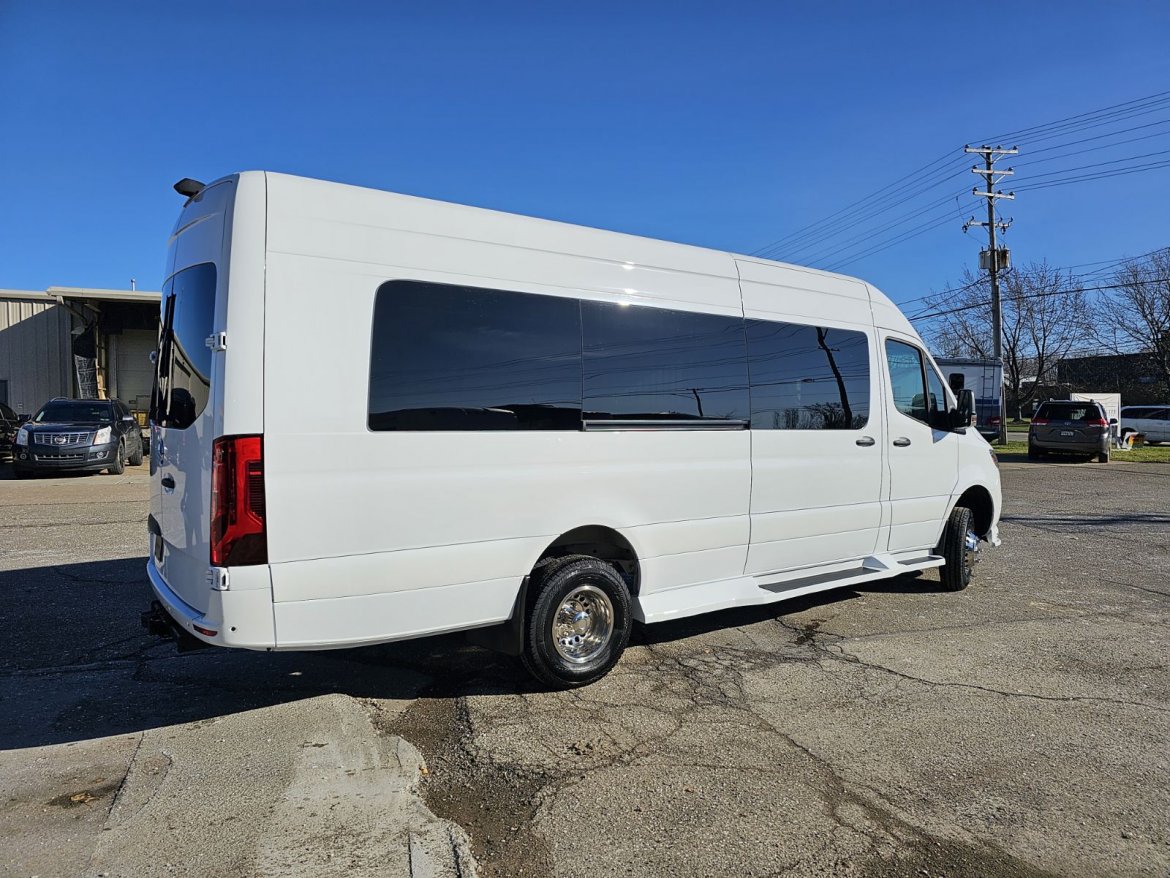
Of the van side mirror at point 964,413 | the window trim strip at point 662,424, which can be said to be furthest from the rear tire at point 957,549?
the window trim strip at point 662,424

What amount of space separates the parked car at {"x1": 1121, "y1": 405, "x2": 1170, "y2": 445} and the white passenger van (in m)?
35.8

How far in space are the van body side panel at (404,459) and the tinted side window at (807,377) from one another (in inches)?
41.2

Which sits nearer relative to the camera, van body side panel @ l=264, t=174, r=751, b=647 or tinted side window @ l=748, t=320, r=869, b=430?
van body side panel @ l=264, t=174, r=751, b=647

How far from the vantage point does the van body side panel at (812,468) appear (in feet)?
18.6

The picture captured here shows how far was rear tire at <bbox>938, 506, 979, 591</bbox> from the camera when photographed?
7.26 meters

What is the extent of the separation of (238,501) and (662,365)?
8.67ft

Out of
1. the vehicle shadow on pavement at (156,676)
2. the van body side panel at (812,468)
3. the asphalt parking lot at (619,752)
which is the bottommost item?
the asphalt parking lot at (619,752)

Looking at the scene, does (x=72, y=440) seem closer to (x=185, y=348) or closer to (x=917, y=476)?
(x=185, y=348)

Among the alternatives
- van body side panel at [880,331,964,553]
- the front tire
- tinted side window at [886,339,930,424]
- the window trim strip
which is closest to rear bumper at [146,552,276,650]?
the front tire

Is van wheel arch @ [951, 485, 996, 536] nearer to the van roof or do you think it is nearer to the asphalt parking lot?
the asphalt parking lot

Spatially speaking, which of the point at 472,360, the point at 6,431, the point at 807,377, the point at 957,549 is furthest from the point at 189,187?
the point at 6,431

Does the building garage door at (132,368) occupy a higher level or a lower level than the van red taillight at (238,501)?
higher

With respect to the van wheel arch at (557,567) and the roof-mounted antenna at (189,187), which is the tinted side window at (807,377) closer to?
the van wheel arch at (557,567)

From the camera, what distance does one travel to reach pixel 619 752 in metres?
3.93
